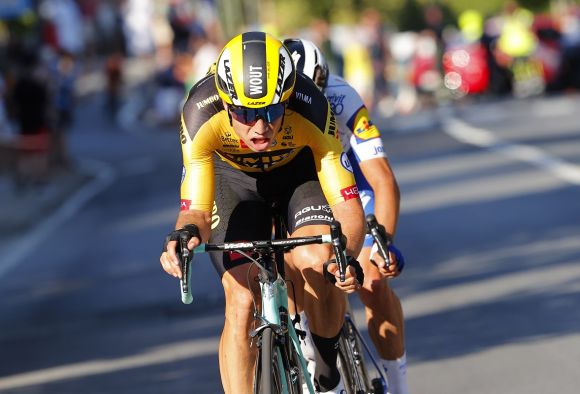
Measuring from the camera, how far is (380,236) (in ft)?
20.0

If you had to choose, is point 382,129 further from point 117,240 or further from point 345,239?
point 345,239

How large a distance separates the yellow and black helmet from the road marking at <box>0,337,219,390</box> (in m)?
4.09

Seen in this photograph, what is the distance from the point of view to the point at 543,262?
483 inches

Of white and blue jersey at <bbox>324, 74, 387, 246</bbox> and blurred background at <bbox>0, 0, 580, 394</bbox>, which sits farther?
blurred background at <bbox>0, 0, 580, 394</bbox>

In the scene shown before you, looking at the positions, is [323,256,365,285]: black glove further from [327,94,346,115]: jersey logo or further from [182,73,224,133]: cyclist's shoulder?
[327,94,346,115]: jersey logo

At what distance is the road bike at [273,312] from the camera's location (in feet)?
18.2

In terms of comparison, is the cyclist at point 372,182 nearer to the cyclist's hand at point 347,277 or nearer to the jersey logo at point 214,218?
the jersey logo at point 214,218

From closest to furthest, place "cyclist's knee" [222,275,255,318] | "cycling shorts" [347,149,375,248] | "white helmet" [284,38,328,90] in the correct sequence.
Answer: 1. "cyclist's knee" [222,275,255,318]
2. "white helmet" [284,38,328,90]
3. "cycling shorts" [347,149,375,248]

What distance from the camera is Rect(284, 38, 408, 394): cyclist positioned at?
6.79m

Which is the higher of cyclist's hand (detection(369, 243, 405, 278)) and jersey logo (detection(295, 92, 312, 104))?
jersey logo (detection(295, 92, 312, 104))

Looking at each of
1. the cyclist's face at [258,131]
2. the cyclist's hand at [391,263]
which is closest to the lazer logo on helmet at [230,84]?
the cyclist's face at [258,131]

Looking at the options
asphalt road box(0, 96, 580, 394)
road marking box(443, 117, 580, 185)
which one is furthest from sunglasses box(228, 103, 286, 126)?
road marking box(443, 117, 580, 185)

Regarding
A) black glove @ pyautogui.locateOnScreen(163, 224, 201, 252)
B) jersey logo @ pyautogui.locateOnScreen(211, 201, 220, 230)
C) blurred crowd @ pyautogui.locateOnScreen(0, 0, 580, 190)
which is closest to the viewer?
black glove @ pyautogui.locateOnScreen(163, 224, 201, 252)

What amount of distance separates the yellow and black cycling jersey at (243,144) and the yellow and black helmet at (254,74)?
0.31 meters
